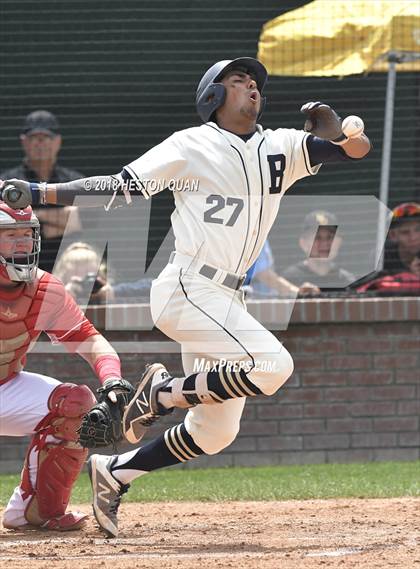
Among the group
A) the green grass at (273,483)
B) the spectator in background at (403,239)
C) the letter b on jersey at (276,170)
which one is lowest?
the green grass at (273,483)

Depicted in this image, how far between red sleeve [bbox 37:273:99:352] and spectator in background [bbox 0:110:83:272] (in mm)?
3130

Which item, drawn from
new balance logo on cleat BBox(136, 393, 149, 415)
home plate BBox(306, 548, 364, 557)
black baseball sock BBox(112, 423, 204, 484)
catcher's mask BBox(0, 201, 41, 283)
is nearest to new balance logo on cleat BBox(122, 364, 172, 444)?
new balance logo on cleat BBox(136, 393, 149, 415)

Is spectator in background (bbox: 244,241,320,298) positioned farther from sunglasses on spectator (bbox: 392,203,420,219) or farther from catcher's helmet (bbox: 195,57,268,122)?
catcher's helmet (bbox: 195,57,268,122)

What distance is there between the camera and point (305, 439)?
8711mm

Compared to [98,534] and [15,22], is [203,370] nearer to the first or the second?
[98,534]

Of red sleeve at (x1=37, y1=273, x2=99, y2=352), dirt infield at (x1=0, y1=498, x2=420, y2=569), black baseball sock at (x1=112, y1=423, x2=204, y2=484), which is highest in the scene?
red sleeve at (x1=37, y1=273, x2=99, y2=352)

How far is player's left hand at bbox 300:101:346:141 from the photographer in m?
5.25

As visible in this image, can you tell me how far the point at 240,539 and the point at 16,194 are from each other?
1817 millimetres

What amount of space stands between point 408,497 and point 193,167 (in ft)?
8.29

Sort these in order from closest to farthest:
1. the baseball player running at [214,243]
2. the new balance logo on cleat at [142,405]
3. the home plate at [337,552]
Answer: the home plate at [337,552]
the baseball player running at [214,243]
the new balance logo on cleat at [142,405]

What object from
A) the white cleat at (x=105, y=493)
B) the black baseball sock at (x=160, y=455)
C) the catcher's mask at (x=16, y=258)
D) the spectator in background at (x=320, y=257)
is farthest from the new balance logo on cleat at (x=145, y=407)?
the spectator in background at (x=320, y=257)

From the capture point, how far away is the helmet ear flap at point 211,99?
5520 millimetres

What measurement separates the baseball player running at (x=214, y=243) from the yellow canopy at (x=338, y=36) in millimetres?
3460

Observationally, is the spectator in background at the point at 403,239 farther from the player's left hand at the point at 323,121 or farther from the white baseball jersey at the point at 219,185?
the player's left hand at the point at 323,121
